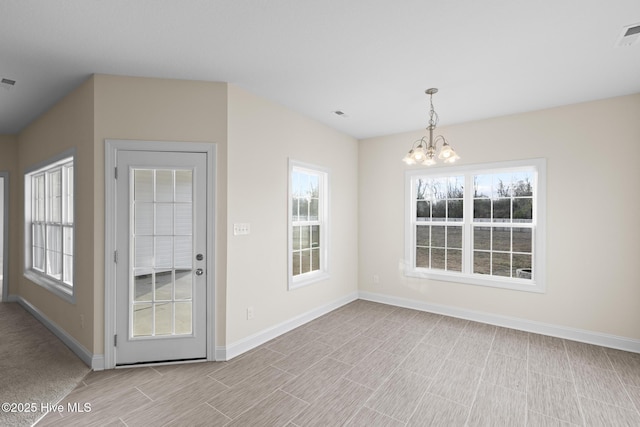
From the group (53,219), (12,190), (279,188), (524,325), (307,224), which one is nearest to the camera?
(279,188)

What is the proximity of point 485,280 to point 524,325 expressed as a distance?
684 millimetres

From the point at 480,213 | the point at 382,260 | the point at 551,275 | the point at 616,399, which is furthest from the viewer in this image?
the point at 382,260

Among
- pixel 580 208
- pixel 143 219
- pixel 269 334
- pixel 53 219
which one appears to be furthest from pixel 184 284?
pixel 580 208

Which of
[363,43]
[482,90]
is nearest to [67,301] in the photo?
[363,43]

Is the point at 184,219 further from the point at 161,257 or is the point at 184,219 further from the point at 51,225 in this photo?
the point at 51,225

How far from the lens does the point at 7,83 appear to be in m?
3.08

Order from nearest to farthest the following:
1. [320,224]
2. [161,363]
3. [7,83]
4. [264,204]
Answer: [161,363] < [7,83] < [264,204] < [320,224]

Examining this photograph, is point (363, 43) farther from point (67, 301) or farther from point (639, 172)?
point (67, 301)

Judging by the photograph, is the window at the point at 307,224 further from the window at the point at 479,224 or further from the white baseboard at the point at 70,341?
the white baseboard at the point at 70,341

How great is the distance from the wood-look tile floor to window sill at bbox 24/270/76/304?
43.2 inches

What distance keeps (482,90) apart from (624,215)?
2.12 metres

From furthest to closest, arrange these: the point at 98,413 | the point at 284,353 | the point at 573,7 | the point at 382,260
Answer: the point at 382,260 → the point at 284,353 → the point at 98,413 → the point at 573,7

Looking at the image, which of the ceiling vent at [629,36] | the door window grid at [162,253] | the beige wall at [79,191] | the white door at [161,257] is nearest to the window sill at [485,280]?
the ceiling vent at [629,36]

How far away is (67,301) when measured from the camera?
132 inches
